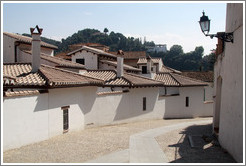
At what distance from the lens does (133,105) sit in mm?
19656

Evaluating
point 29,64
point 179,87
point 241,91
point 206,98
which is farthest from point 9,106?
point 206,98

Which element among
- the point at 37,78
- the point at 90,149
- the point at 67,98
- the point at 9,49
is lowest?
the point at 90,149

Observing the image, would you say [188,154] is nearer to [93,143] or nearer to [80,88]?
[93,143]

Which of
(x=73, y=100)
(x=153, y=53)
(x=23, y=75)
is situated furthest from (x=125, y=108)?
(x=153, y=53)

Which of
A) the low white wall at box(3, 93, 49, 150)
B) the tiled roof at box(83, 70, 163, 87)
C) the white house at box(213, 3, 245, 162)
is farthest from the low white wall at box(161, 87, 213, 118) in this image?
the low white wall at box(3, 93, 49, 150)

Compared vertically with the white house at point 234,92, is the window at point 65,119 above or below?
below

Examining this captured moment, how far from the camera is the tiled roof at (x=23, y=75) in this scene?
1261 centimetres

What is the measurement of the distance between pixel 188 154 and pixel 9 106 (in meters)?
6.89

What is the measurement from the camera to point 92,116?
15.9 metres

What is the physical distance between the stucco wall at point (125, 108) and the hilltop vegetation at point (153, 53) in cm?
5262

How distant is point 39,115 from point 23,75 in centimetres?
352

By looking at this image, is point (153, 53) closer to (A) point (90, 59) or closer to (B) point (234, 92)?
(A) point (90, 59)

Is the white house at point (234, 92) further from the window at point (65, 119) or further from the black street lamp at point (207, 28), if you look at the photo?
the window at point (65, 119)

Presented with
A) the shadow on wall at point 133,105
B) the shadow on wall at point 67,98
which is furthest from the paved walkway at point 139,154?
the shadow on wall at point 133,105
